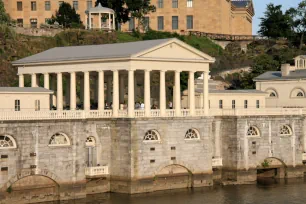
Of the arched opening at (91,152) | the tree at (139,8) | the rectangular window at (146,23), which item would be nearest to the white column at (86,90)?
the arched opening at (91,152)

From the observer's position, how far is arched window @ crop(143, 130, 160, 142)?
7350 centimetres

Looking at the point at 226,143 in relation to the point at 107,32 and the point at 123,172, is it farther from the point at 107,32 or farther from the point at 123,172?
the point at 107,32

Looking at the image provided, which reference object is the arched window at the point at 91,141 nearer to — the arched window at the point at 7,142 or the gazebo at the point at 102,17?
the arched window at the point at 7,142

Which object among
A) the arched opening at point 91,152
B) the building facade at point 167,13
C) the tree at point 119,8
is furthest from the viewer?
the building facade at point 167,13

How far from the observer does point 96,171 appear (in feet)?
235

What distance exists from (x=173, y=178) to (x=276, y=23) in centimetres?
7133

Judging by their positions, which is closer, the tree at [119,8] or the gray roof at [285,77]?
the gray roof at [285,77]

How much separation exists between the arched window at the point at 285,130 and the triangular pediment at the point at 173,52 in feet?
37.2

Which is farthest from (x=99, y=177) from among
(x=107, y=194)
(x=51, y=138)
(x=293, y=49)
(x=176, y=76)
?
(x=293, y=49)

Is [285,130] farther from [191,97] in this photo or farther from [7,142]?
[7,142]

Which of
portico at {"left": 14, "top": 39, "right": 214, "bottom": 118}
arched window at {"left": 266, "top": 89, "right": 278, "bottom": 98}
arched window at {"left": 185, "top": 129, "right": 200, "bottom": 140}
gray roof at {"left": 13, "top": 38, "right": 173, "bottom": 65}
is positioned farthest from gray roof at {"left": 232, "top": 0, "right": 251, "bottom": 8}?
arched window at {"left": 185, "top": 129, "right": 200, "bottom": 140}

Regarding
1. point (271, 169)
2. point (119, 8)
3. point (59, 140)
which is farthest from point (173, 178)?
point (119, 8)

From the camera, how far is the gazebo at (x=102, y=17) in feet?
381

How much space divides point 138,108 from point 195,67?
5979 mm
